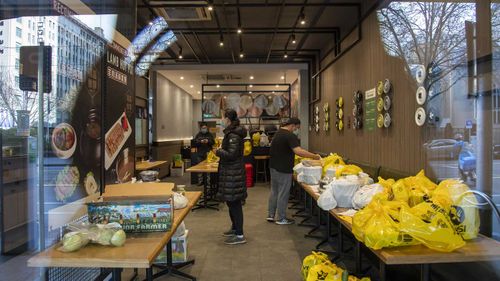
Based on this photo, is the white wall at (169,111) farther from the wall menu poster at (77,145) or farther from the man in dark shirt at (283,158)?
the wall menu poster at (77,145)

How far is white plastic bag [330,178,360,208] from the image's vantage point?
2995 millimetres

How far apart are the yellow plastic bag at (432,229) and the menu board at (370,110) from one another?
2.98 meters

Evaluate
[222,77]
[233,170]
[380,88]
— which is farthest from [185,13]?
[222,77]

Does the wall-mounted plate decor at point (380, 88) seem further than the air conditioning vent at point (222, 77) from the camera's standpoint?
No

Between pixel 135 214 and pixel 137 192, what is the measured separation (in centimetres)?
32

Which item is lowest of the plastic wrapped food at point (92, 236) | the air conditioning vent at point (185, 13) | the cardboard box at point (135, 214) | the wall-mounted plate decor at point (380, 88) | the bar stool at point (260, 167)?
the bar stool at point (260, 167)

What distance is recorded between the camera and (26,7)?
1881 mm

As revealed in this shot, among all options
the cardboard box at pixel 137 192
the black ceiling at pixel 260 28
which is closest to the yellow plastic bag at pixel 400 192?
the cardboard box at pixel 137 192

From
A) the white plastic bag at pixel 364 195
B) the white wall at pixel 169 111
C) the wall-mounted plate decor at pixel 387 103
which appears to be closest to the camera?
the white plastic bag at pixel 364 195

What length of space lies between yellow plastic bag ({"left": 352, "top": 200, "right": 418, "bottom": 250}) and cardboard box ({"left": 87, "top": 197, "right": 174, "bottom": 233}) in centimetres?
112

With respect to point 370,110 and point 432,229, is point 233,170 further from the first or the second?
point 432,229

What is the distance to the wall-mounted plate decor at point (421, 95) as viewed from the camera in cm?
342

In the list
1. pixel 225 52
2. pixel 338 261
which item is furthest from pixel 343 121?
pixel 225 52

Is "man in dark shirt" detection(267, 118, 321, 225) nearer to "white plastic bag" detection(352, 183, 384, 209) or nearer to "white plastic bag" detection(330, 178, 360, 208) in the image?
"white plastic bag" detection(330, 178, 360, 208)
